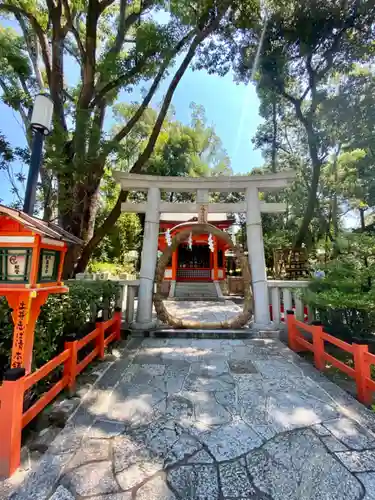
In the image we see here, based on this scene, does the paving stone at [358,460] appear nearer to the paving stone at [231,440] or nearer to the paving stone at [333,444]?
the paving stone at [333,444]

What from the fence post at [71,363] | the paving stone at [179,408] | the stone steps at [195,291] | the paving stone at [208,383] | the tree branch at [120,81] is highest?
the tree branch at [120,81]

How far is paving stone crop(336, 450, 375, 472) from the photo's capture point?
1.82 meters

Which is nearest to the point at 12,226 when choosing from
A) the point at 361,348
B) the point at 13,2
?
the point at 361,348

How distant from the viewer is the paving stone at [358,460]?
182cm

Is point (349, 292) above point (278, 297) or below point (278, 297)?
above

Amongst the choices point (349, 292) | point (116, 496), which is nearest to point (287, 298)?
point (349, 292)

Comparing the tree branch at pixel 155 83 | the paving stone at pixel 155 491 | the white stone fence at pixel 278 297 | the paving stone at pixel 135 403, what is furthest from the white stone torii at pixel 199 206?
the paving stone at pixel 155 491

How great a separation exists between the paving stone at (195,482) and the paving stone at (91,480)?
41 centimetres

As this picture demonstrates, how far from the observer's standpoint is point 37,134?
107 inches

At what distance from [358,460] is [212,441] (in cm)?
113

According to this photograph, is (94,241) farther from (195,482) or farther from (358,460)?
(358,460)

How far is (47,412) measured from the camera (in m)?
2.53

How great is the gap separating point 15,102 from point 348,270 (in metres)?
7.97

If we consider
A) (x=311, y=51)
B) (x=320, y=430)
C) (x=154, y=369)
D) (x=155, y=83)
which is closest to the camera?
(x=320, y=430)
